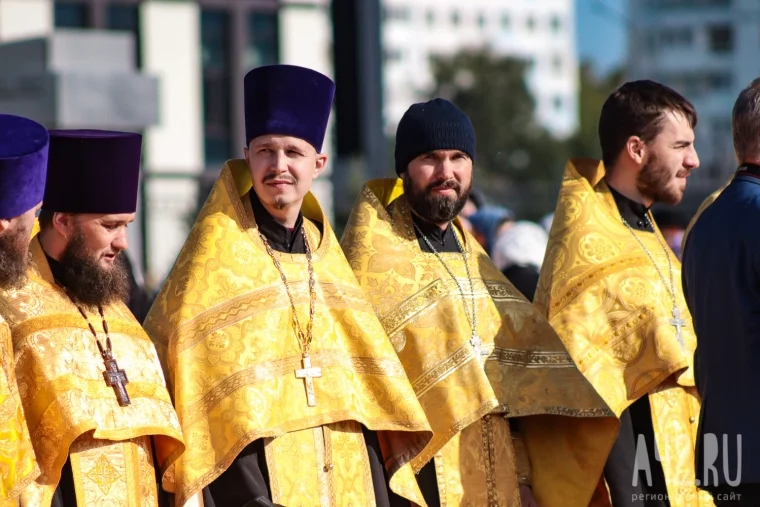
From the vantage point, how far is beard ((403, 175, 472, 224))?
5.59m

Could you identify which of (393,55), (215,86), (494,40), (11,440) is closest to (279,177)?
(11,440)

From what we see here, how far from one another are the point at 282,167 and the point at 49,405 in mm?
1234

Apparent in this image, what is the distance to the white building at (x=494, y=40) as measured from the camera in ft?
310

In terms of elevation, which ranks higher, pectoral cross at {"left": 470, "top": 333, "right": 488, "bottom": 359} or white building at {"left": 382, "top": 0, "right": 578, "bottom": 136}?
pectoral cross at {"left": 470, "top": 333, "right": 488, "bottom": 359}

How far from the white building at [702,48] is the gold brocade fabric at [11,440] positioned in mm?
91942

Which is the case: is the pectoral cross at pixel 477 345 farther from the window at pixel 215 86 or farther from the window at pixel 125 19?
the window at pixel 215 86

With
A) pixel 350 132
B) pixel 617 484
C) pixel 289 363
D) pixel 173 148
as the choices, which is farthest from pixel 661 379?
pixel 173 148

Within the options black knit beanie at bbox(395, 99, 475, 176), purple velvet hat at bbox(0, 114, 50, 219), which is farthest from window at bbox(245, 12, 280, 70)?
purple velvet hat at bbox(0, 114, 50, 219)

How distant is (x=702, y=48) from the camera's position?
3903 inches

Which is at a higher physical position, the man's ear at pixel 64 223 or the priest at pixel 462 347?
the man's ear at pixel 64 223

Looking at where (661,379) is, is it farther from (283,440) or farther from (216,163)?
(216,163)

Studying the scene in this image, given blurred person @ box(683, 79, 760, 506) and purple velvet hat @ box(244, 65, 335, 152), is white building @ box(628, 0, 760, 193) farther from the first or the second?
blurred person @ box(683, 79, 760, 506)

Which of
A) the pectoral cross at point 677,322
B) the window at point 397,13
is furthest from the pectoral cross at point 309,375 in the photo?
the window at point 397,13

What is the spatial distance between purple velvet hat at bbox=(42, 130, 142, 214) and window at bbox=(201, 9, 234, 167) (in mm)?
28336
